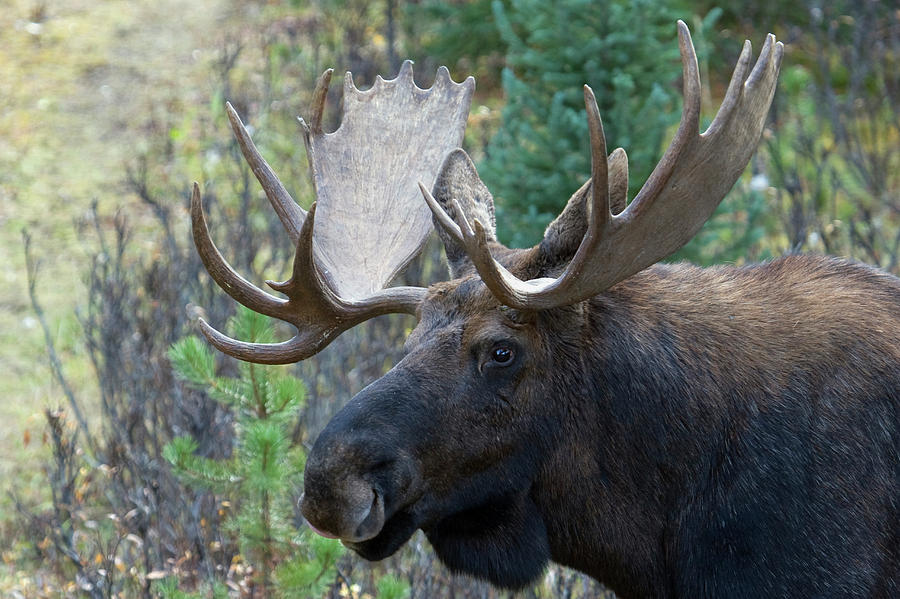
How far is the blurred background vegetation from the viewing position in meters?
4.91

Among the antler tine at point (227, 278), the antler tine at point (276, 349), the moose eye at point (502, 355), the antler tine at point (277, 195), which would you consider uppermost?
the antler tine at point (277, 195)

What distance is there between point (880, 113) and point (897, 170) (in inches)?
17.8

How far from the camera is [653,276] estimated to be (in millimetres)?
3230

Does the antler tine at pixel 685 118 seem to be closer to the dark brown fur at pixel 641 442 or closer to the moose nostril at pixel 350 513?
the dark brown fur at pixel 641 442

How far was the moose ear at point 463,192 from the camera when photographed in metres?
3.44

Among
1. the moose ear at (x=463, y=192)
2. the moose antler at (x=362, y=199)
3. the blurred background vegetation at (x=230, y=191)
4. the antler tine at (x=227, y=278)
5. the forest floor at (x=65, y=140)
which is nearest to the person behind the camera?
the antler tine at (x=227, y=278)

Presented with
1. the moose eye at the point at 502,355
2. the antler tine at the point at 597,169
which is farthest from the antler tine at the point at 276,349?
the antler tine at the point at 597,169

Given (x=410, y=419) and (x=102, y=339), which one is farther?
(x=102, y=339)

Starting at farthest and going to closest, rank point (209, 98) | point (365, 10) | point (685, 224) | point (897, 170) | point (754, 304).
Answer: point (209, 98) < point (365, 10) < point (897, 170) < point (754, 304) < point (685, 224)

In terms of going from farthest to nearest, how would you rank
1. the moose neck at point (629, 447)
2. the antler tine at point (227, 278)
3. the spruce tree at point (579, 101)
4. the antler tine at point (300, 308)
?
1. the spruce tree at point (579, 101)
2. the antler tine at point (300, 308)
3. the antler tine at point (227, 278)
4. the moose neck at point (629, 447)

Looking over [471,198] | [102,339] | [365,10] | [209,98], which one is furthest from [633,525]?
[209,98]

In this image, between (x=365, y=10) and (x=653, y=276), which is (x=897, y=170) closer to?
(x=365, y=10)

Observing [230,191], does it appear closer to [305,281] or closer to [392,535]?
[305,281]

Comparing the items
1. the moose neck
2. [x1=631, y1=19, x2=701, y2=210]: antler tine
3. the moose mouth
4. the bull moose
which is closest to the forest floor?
the moose mouth
